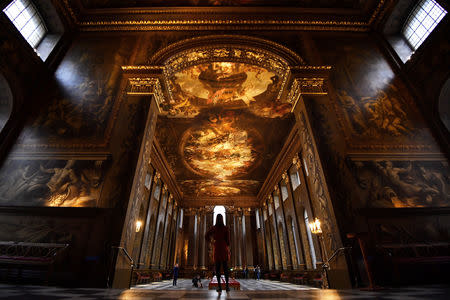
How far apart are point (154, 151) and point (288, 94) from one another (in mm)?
8322

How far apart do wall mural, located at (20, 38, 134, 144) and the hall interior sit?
4 centimetres

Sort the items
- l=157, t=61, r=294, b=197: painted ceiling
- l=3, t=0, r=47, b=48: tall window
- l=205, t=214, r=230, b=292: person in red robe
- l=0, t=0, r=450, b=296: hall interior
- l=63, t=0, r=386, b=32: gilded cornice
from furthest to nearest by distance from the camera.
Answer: l=157, t=61, r=294, b=197: painted ceiling → l=63, t=0, r=386, b=32: gilded cornice → l=3, t=0, r=47, b=48: tall window → l=0, t=0, r=450, b=296: hall interior → l=205, t=214, r=230, b=292: person in red robe

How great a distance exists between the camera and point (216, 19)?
7.95 m

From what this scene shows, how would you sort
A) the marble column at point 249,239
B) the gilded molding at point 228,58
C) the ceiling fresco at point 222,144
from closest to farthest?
the gilded molding at point 228,58 < the ceiling fresco at point 222,144 < the marble column at point 249,239

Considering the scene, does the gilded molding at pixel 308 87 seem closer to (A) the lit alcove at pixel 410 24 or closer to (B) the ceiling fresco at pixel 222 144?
(A) the lit alcove at pixel 410 24

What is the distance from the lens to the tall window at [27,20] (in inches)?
246

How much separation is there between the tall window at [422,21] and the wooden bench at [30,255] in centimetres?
1161

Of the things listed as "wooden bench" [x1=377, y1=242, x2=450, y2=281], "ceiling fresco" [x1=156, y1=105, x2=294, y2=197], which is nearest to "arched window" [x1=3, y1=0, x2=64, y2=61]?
"ceiling fresco" [x1=156, y1=105, x2=294, y2=197]

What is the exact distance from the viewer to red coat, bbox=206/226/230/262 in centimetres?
362

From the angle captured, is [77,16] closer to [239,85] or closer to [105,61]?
[105,61]

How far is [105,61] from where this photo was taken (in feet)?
24.0

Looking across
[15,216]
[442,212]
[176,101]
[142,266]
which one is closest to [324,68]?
[442,212]

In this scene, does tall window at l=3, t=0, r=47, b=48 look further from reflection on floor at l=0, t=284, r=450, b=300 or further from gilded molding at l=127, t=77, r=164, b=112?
reflection on floor at l=0, t=284, r=450, b=300

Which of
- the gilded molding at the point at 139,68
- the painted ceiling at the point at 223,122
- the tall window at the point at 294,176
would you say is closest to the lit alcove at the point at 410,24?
the painted ceiling at the point at 223,122
